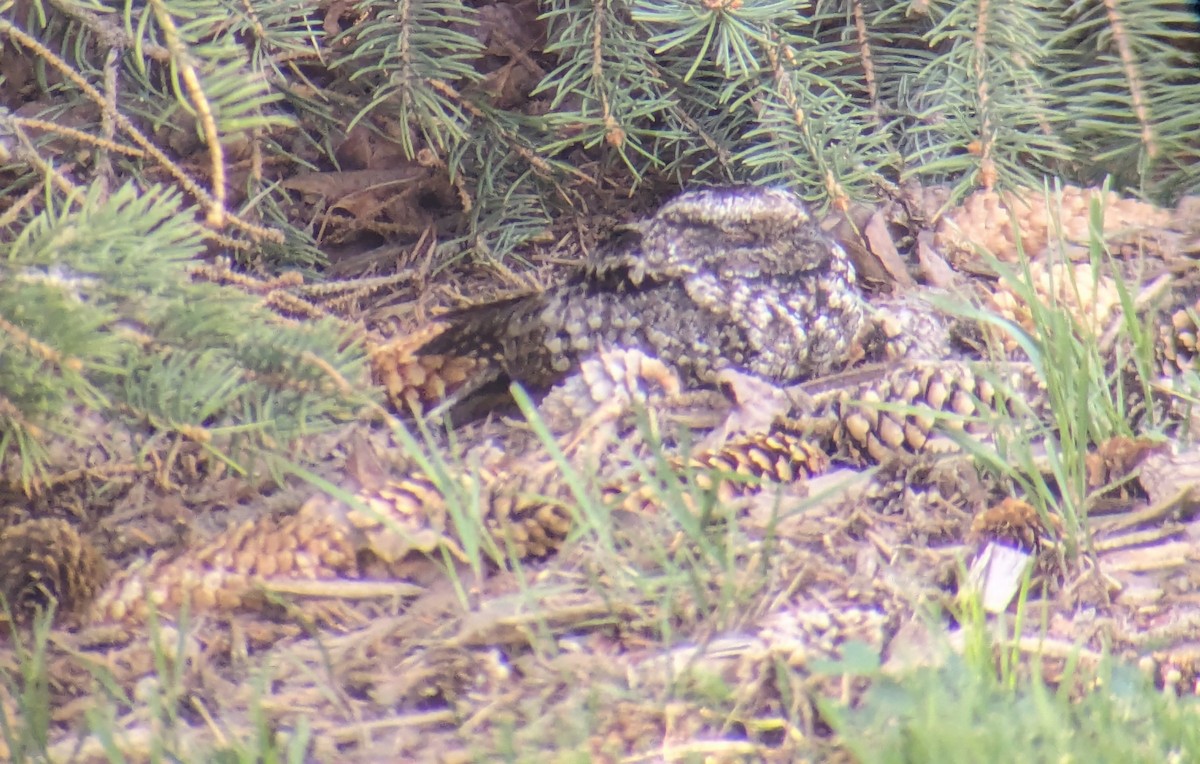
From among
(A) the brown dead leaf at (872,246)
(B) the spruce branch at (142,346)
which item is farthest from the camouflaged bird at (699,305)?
(B) the spruce branch at (142,346)

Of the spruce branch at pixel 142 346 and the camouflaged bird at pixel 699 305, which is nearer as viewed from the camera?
the spruce branch at pixel 142 346

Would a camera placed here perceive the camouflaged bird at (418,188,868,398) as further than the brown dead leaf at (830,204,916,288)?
No

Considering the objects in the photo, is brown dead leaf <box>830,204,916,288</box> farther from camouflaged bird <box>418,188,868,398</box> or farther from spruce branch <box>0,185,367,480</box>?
spruce branch <box>0,185,367,480</box>

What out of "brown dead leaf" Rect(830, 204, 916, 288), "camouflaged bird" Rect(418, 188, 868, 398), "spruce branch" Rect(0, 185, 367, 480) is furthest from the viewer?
"brown dead leaf" Rect(830, 204, 916, 288)

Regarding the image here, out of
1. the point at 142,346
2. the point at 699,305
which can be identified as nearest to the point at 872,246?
the point at 699,305

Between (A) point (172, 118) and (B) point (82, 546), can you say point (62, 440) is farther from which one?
(A) point (172, 118)

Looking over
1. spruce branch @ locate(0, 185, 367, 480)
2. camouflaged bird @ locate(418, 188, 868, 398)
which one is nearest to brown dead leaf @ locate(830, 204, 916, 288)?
camouflaged bird @ locate(418, 188, 868, 398)

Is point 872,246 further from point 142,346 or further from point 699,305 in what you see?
point 142,346

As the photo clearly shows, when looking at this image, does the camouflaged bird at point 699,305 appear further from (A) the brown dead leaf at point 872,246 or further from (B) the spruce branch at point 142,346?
(B) the spruce branch at point 142,346
